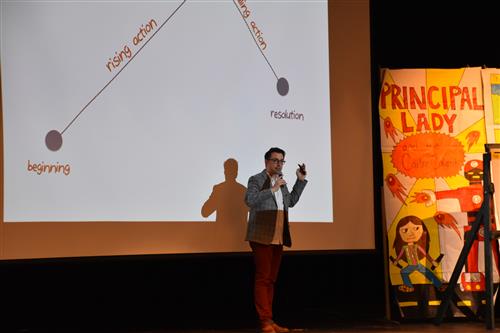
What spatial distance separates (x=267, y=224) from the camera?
4355mm

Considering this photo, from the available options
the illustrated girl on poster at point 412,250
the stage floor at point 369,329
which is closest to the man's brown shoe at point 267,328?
the stage floor at point 369,329

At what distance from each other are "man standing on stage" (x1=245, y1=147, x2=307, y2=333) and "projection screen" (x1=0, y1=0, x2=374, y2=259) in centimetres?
23

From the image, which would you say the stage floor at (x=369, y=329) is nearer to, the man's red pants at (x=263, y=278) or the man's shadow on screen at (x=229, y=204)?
the man's red pants at (x=263, y=278)

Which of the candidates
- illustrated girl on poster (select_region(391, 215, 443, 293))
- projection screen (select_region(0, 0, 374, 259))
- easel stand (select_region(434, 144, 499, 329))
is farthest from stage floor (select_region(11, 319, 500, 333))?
projection screen (select_region(0, 0, 374, 259))

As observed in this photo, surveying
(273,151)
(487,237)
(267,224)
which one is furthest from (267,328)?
(487,237)

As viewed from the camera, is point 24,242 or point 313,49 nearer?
point 24,242

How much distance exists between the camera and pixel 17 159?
3.90 meters

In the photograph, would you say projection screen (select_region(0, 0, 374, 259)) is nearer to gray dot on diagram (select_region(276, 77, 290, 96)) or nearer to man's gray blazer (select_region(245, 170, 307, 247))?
gray dot on diagram (select_region(276, 77, 290, 96))

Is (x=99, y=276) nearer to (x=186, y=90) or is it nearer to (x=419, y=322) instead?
(x=186, y=90)

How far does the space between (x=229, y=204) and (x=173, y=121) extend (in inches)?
25.6

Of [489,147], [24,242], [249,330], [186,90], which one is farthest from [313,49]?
[24,242]

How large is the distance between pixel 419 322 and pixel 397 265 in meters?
0.44

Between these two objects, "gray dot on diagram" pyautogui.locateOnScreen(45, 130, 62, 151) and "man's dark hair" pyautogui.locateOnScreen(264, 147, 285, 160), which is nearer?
"gray dot on diagram" pyautogui.locateOnScreen(45, 130, 62, 151)

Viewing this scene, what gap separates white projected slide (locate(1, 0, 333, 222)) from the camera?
3949 millimetres
